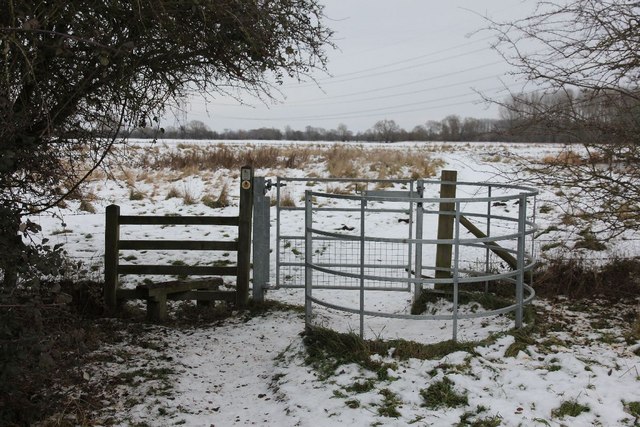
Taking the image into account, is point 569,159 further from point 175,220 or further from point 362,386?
point 175,220

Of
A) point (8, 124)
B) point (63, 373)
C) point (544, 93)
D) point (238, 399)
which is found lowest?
point (238, 399)

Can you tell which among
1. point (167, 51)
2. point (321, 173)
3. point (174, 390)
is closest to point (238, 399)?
point (174, 390)

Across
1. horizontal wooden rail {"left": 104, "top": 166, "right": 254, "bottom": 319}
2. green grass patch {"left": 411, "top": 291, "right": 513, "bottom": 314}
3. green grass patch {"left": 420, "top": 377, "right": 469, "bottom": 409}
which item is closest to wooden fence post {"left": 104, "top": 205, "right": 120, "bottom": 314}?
horizontal wooden rail {"left": 104, "top": 166, "right": 254, "bottom": 319}

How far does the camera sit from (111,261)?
729cm

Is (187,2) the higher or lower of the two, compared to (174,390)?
higher

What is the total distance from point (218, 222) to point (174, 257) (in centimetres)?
220

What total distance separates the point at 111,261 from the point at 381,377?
3848mm

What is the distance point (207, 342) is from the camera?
647 centimetres

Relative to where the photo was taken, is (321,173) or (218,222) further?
(321,173)

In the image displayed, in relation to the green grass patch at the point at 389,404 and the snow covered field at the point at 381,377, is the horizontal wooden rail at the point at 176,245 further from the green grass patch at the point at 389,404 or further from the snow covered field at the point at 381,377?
the green grass patch at the point at 389,404

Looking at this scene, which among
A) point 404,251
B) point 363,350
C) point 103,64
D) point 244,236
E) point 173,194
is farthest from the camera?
point 173,194

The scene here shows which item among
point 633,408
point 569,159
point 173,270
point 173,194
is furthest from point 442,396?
point 173,194

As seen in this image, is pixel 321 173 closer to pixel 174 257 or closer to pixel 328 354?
pixel 174 257

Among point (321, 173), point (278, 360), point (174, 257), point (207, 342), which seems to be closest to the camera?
point (278, 360)
